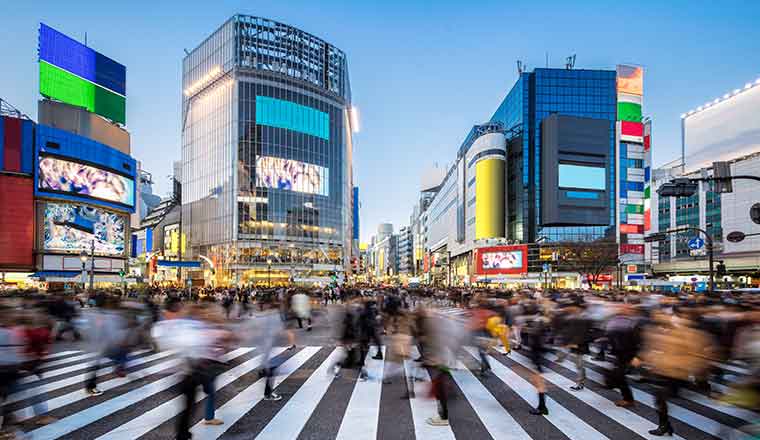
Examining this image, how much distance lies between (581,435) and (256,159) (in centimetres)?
8208

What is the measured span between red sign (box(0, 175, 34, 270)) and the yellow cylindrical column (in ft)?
233

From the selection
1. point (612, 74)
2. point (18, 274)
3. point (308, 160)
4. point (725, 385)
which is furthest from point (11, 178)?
point (612, 74)

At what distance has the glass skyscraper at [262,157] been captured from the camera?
8300 centimetres

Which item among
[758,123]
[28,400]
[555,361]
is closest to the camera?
[28,400]

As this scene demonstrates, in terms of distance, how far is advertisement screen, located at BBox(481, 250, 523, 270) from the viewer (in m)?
80.4

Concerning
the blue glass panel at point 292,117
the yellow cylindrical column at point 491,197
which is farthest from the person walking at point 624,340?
the blue glass panel at point 292,117

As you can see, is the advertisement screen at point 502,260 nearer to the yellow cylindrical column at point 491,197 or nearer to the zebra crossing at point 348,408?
the yellow cylindrical column at point 491,197

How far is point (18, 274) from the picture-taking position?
194 ft

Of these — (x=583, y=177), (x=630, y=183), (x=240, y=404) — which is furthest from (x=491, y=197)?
(x=240, y=404)

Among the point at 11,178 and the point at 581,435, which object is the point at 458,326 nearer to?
the point at 581,435

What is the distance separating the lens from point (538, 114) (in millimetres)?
86062

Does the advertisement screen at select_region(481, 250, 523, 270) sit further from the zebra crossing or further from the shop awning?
the zebra crossing

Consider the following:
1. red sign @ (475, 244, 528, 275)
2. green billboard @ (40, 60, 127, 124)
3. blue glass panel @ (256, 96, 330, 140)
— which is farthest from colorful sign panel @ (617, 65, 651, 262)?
green billboard @ (40, 60, 127, 124)

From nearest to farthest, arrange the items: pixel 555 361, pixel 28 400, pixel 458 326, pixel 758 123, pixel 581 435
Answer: pixel 581 435 → pixel 458 326 → pixel 28 400 → pixel 555 361 → pixel 758 123
